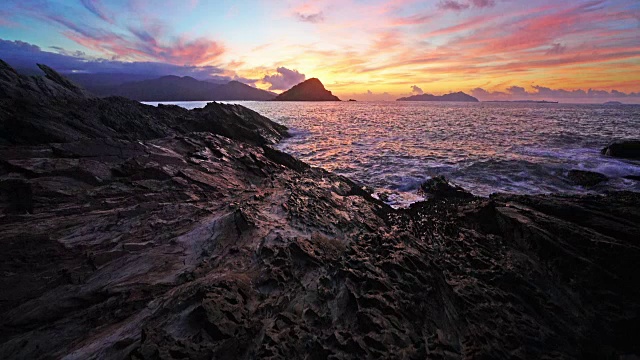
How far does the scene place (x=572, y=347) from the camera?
625 cm

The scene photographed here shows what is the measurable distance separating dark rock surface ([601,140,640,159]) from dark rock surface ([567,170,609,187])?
1262cm

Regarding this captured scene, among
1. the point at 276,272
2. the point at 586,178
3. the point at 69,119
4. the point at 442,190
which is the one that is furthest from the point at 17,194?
the point at 586,178

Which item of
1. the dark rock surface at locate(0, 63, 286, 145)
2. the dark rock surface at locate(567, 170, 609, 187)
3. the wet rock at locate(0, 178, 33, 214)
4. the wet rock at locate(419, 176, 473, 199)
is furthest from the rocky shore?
the dark rock surface at locate(567, 170, 609, 187)

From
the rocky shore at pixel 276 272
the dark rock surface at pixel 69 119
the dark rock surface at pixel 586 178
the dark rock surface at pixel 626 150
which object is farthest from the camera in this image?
the dark rock surface at pixel 626 150

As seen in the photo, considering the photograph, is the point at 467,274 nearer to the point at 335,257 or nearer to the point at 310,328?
the point at 335,257

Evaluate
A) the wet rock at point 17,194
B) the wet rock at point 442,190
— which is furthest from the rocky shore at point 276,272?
the wet rock at point 442,190

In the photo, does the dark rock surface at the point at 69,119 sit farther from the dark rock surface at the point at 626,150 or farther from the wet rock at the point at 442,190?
the dark rock surface at the point at 626,150

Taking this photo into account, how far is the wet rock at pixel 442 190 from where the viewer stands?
Result: 18031 millimetres

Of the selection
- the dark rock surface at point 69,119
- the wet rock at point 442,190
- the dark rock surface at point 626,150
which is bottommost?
the wet rock at point 442,190

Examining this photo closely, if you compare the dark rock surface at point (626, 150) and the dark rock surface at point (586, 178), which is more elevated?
the dark rock surface at point (626, 150)

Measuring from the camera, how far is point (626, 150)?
96.7 ft

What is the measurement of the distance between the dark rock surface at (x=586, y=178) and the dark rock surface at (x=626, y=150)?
12.6 meters

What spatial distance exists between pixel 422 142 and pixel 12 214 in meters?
42.4

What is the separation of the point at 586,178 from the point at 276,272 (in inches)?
1081
